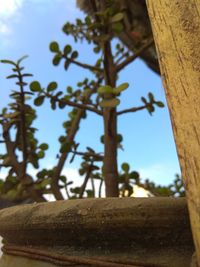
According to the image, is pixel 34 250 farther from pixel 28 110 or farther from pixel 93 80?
pixel 93 80

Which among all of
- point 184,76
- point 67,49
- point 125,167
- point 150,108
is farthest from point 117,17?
point 184,76

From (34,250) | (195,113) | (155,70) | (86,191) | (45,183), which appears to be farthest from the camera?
(155,70)

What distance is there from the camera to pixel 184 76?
50 centimetres

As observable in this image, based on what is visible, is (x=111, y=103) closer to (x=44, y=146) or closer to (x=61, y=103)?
(x=61, y=103)

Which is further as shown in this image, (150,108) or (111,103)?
(150,108)

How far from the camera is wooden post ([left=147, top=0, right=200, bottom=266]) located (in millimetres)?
456

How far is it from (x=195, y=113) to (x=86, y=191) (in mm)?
907

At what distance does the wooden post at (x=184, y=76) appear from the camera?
456mm

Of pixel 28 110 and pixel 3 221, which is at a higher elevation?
pixel 28 110

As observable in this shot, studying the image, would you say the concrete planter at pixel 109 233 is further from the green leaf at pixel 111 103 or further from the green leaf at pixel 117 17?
the green leaf at pixel 117 17

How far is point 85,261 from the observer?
0.54 m

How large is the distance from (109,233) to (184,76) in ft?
0.72

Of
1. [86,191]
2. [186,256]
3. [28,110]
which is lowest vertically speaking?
[186,256]

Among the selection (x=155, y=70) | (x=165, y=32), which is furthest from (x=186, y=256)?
(x=155, y=70)
